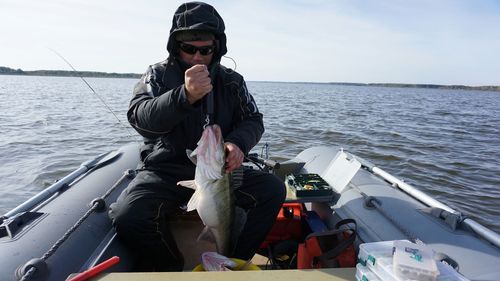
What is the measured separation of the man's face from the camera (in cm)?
292

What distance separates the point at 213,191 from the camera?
7.70ft

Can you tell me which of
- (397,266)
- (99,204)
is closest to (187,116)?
(99,204)

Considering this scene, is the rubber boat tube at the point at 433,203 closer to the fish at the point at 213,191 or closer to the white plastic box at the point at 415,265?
the white plastic box at the point at 415,265

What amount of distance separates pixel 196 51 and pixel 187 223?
1.67 m

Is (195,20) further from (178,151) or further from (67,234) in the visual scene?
(67,234)

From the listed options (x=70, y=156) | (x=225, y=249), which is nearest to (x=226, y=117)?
(x=225, y=249)

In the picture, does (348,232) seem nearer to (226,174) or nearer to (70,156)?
(226,174)

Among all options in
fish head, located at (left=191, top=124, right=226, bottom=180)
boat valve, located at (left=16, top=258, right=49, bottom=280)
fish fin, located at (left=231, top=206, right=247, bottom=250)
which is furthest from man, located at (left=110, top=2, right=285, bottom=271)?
boat valve, located at (left=16, top=258, right=49, bottom=280)

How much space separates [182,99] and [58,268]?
129 centimetres

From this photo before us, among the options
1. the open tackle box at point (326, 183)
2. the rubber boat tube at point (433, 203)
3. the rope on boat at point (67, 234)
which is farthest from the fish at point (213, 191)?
the rubber boat tube at point (433, 203)

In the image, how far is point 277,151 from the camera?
9453mm

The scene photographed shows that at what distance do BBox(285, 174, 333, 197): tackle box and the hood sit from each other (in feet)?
5.42

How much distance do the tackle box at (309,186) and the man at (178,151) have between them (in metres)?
0.52

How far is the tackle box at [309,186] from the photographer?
139 inches
